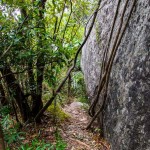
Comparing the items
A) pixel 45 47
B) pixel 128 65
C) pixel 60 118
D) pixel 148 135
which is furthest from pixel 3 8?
pixel 60 118

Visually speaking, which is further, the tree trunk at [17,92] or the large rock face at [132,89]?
the tree trunk at [17,92]

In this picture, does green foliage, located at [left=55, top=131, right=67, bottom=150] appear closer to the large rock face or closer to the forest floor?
the forest floor

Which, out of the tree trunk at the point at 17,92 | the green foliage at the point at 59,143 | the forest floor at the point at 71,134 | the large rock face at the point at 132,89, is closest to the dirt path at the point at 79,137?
the forest floor at the point at 71,134

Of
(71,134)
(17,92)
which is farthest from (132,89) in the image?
(17,92)

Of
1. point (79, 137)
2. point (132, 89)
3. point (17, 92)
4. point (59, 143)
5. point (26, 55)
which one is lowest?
point (79, 137)

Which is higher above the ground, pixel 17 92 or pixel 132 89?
pixel 132 89

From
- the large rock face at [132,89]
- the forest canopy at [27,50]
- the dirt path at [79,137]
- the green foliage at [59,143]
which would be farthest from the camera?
the dirt path at [79,137]

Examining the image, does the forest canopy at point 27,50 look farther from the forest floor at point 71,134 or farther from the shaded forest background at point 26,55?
the forest floor at point 71,134

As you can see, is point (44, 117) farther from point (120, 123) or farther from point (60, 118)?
point (120, 123)

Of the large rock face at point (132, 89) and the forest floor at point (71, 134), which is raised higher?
the large rock face at point (132, 89)

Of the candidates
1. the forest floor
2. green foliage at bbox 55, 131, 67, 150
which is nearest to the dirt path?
the forest floor

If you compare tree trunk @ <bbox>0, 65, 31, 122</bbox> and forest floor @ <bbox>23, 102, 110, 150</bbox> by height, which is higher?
tree trunk @ <bbox>0, 65, 31, 122</bbox>

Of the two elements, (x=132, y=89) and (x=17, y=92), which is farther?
(x=17, y=92)

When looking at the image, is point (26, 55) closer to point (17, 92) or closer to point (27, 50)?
point (27, 50)
